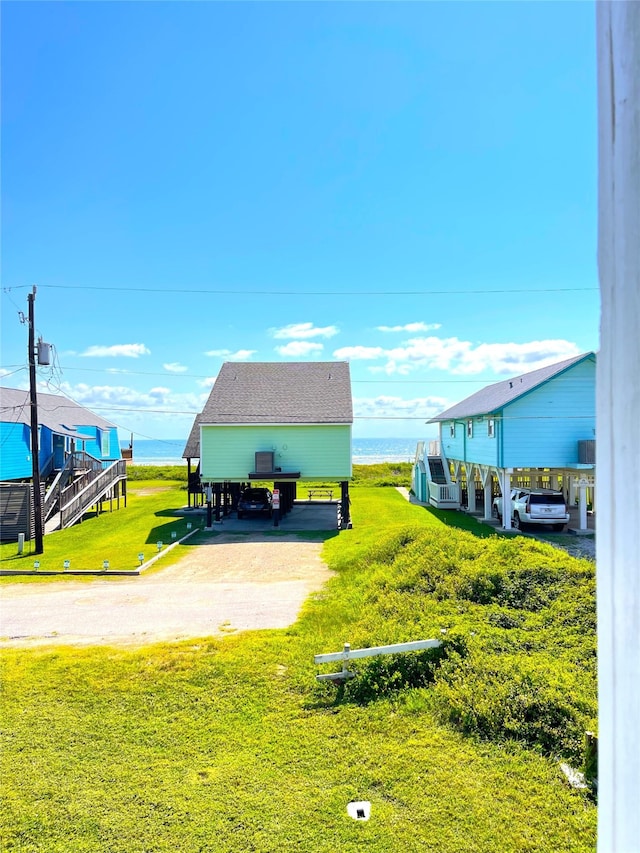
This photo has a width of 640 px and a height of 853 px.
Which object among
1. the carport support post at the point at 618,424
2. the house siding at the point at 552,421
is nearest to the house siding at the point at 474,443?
the house siding at the point at 552,421

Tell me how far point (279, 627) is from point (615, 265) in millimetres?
8872

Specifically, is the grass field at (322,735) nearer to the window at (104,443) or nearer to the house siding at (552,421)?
the house siding at (552,421)

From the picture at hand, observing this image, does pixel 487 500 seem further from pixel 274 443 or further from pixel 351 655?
pixel 351 655

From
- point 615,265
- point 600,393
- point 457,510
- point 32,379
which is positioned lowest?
point 457,510

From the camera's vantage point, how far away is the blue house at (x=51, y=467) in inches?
740

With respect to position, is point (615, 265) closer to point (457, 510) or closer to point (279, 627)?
point (279, 627)

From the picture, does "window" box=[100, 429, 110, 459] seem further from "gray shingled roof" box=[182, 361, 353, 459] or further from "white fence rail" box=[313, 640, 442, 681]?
"white fence rail" box=[313, 640, 442, 681]

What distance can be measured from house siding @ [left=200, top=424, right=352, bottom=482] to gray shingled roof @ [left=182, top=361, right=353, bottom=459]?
0.39 m

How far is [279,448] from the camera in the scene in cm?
2133

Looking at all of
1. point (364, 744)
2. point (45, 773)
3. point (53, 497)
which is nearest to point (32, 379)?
point (53, 497)

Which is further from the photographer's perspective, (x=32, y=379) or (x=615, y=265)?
(x=32, y=379)

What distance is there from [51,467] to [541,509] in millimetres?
22556

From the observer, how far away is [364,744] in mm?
5195

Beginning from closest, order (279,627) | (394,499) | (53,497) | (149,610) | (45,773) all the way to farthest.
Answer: (45,773)
(279,627)
(149,610)
(53,497)
(394,499)
